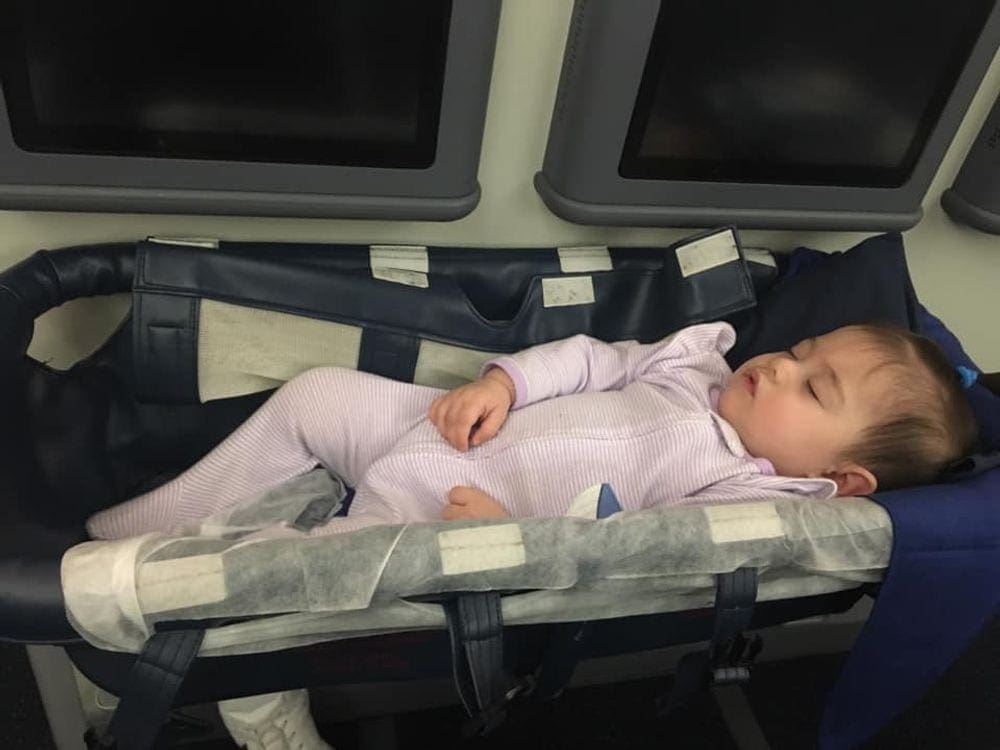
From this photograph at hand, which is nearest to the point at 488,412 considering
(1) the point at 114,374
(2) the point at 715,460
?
(2) the point at 715,460

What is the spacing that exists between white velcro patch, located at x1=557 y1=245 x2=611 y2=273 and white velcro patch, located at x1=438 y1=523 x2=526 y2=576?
0.46 metres

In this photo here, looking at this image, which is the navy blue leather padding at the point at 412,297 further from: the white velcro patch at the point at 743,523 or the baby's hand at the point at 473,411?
the white velcro patch at the point at 743,523

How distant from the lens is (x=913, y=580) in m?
0.72

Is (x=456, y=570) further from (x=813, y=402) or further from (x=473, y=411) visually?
(x=813, y=402)

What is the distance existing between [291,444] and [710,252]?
19.3 inches

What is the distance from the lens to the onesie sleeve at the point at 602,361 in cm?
95

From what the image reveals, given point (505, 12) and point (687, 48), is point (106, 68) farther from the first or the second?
point (687, 48)

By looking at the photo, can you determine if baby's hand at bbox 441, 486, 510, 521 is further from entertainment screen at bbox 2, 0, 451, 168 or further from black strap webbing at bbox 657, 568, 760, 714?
entertainment screen at bbox 2, 0, 451, 168

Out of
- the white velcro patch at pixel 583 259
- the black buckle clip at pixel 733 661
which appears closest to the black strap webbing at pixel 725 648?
the black buckle clip at pixel 733 661

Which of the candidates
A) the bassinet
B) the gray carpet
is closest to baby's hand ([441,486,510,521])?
the bassinet

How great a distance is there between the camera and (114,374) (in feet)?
3.06

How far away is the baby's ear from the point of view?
2.87 ft

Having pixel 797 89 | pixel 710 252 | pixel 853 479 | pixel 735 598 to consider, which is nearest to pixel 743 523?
pixel 735 598

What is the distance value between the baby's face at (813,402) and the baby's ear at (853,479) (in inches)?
0.4
